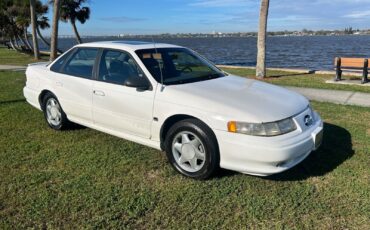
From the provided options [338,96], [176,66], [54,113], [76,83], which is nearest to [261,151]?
[176,66]

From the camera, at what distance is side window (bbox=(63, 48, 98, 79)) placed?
532 cm

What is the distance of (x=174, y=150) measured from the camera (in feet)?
14.2

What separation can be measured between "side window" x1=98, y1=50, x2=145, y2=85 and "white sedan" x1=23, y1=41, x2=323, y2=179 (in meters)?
0.01

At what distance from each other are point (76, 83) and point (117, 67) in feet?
2.52

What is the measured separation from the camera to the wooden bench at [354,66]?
10.8 m

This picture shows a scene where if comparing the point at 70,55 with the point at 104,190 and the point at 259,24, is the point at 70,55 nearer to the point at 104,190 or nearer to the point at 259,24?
the point at 104,190

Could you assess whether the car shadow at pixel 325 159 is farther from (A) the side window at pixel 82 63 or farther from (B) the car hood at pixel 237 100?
(A) the side window at pixel 82 63

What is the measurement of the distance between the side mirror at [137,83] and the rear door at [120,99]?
64 millimetres

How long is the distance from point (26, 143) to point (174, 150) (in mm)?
2479

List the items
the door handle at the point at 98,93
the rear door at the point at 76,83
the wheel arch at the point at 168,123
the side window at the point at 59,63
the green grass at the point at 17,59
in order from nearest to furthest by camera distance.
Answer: the wheel arch at the point at 168,123
the door handle at the point at 98,93
the rear door at the point at 76,83
the side window at the point at 59,63
the green grass at the point at 17,59

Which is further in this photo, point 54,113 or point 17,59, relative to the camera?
point 17,59

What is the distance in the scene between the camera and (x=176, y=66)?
5.06 metres

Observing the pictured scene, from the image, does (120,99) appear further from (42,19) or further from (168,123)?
(42,19)

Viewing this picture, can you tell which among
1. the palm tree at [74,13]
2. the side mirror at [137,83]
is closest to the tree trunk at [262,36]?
the side mirror at [137,83]
